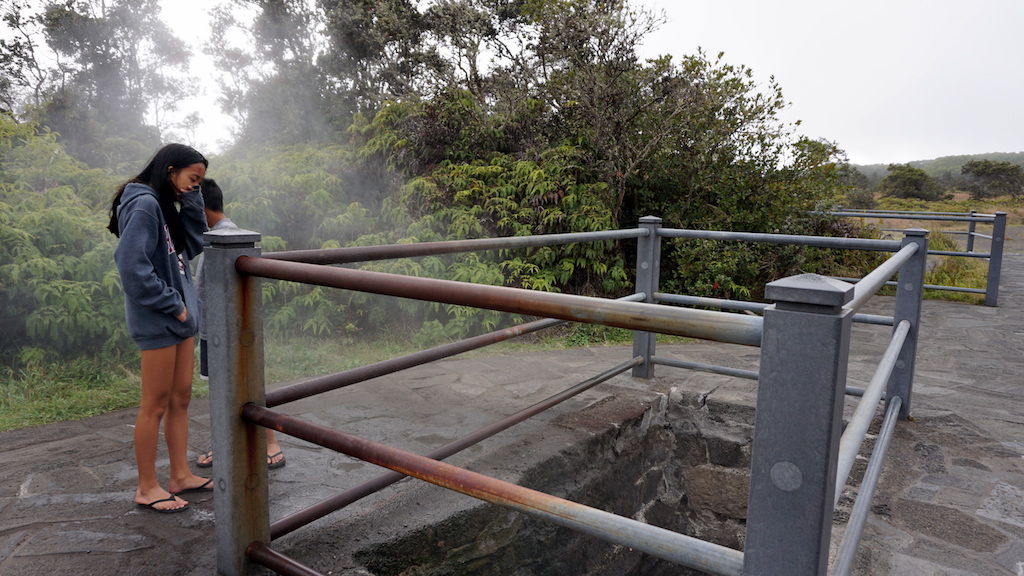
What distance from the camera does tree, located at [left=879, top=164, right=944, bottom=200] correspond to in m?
38.6

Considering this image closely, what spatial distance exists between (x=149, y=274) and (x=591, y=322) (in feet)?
5.86

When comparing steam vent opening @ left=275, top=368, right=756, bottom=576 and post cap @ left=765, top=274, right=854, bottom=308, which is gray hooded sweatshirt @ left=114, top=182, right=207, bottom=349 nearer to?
steam vent opening @ left=275, top=368, right=756, bottom=576

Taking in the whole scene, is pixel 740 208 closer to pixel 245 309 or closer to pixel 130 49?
pixel 245 309

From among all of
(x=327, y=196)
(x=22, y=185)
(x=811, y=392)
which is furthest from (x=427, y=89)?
(x=811, y=392)

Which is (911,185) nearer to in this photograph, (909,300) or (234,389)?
(909,300)

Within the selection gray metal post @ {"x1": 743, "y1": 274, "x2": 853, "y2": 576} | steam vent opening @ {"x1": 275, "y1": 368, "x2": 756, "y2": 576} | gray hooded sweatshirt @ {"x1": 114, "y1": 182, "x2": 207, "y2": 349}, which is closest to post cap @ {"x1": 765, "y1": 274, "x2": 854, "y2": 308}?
gray metal post @ {"x1": 743, "y1": 274, "x2": 853, "y2": 576}

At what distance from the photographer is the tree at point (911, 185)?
127 ft

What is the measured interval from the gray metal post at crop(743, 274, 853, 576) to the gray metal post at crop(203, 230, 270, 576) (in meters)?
1.23

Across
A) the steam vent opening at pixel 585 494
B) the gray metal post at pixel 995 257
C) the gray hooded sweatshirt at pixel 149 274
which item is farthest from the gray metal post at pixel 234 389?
the gray metal post at pixel 995 257

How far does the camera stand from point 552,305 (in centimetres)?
107

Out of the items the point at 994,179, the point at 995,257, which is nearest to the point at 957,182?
the point at 994,179

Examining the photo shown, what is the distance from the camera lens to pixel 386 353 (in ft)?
18.7

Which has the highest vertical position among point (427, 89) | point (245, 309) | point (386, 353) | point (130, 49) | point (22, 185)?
point (130, 49)

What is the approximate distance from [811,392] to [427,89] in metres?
8.61
